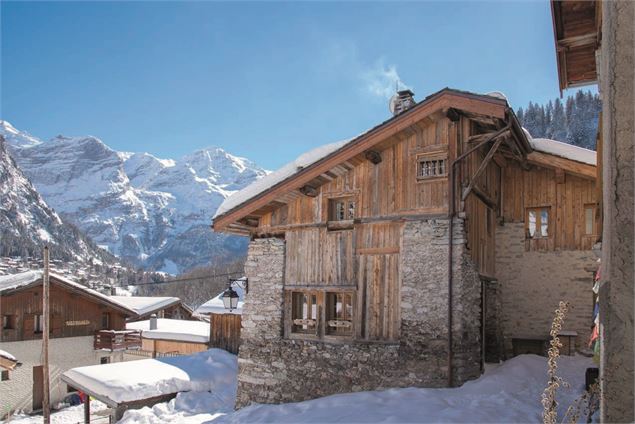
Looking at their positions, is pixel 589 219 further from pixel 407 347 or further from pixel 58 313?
pixel 58 313

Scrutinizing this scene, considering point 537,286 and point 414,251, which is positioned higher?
point 414,251

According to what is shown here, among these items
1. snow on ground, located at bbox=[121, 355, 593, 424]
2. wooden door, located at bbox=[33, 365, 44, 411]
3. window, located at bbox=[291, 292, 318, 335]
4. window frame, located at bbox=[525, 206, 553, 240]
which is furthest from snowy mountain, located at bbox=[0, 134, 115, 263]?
window frame, located at bbox=[525, 206, 553, 240]

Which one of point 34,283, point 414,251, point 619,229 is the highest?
point 619,229

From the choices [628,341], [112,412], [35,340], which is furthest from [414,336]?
[35,340]

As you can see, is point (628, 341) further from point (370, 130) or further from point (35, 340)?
point (35, 340)

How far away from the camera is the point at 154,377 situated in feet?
52.1

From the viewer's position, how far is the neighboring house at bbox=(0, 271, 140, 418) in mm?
23094

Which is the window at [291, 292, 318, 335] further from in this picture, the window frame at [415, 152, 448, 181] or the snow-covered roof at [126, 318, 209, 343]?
the snow-covered roof at [126, 318, 209, 343]

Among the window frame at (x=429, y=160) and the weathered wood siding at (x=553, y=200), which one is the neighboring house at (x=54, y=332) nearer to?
the window frame at (x=429, y=160)

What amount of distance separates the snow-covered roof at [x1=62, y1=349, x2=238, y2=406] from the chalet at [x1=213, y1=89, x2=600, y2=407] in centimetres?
389

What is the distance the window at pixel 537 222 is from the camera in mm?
13281

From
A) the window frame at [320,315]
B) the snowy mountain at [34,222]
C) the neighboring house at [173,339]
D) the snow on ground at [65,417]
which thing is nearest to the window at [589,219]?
the window frame at [320,315]

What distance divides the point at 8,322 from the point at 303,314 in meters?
17.9

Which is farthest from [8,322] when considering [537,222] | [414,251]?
[537,222]
